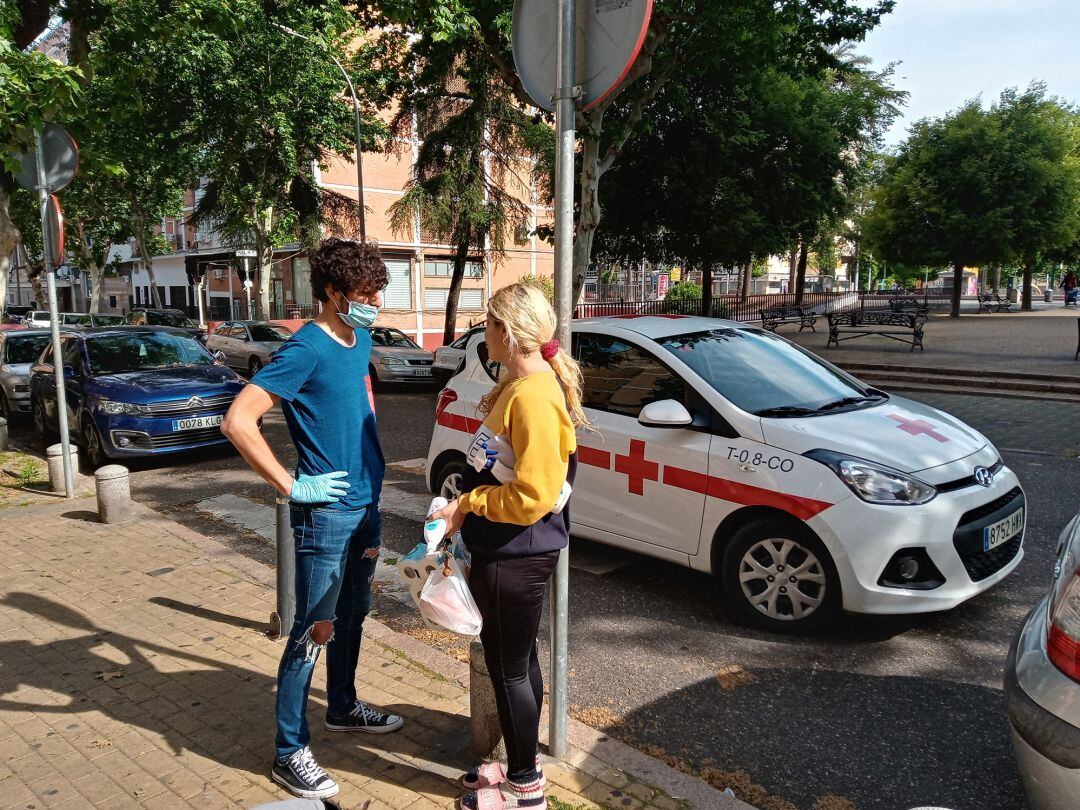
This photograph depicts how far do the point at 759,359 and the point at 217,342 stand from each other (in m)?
18.4

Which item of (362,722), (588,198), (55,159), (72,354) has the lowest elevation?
(362,722)

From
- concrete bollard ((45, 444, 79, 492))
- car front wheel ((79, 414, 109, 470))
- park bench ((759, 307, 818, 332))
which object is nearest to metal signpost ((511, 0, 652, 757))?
concrete bollard ((45, 444, 79, 492))

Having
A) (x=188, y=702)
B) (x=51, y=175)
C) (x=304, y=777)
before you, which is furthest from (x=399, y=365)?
(x=304, y=777)

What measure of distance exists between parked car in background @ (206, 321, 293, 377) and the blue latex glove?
16.7m

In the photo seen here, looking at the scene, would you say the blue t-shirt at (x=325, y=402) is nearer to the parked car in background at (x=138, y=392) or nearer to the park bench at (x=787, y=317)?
the parked car in background at (x=138, y=392)

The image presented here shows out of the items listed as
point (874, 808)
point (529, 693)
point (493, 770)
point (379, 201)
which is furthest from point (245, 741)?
point (379, 201)

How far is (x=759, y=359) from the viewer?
5137mm

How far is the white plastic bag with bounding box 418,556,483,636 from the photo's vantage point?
8.33ft

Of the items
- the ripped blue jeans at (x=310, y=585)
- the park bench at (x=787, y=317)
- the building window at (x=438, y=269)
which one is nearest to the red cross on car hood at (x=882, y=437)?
the ripped blue jeans at (x=310, y=585)

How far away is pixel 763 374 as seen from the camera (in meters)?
4.98

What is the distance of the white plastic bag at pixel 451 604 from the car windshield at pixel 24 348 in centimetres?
1264

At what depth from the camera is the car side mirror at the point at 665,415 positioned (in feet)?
14.7

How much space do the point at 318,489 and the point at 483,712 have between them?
1034 mm

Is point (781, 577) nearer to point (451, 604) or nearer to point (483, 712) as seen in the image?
point (483, 712)
